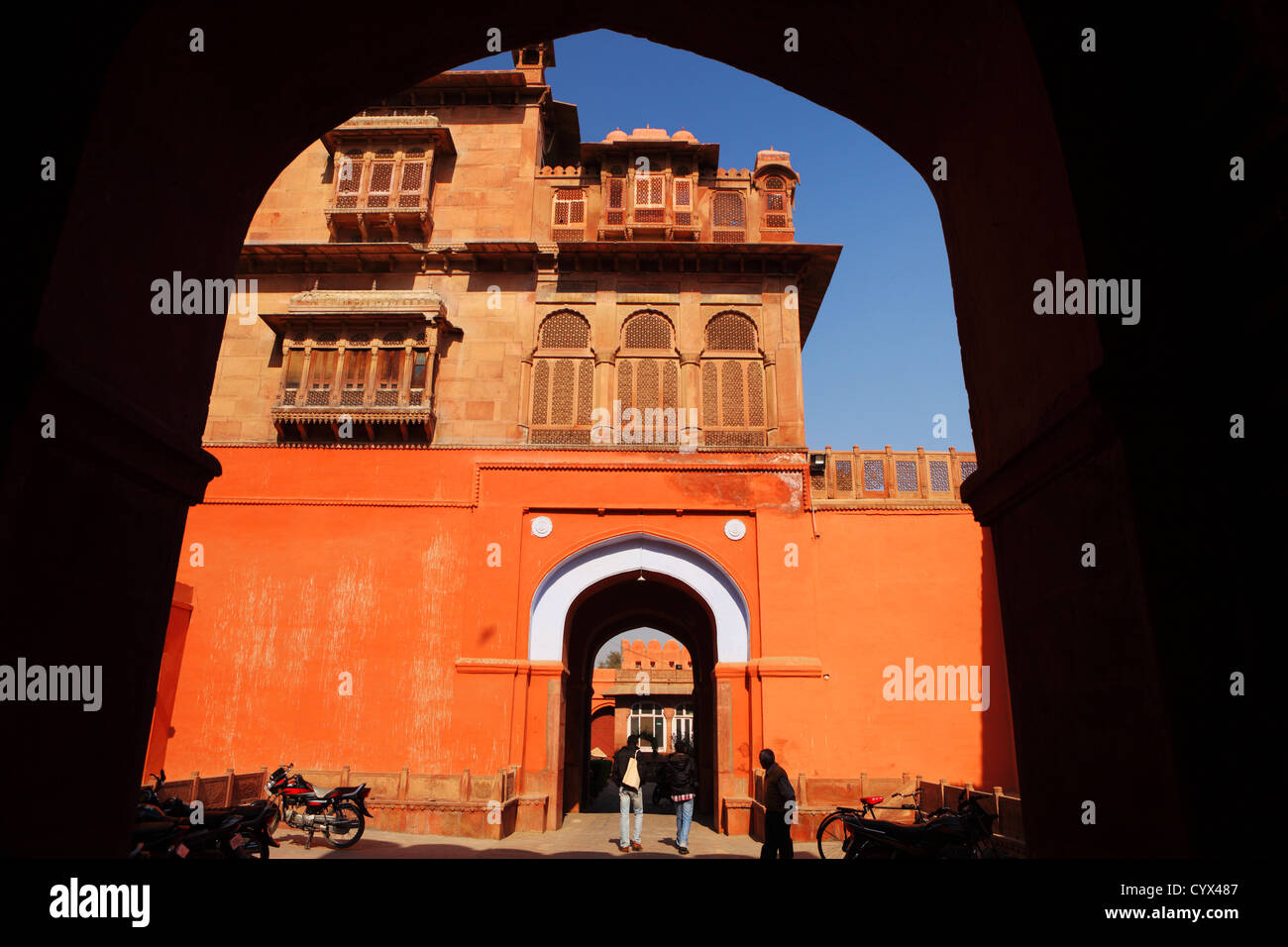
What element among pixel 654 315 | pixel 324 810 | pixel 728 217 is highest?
pixel 728 217

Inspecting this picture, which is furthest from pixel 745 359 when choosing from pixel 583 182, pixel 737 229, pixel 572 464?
pixel 583 182

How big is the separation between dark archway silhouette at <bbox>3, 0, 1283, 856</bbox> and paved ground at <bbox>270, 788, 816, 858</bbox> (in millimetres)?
6734

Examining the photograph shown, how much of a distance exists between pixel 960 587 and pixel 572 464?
7244mm

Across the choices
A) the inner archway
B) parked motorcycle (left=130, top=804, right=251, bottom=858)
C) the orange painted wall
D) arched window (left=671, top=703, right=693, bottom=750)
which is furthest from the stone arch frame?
arched window (left=671, top=703, right=693, bottom=750)

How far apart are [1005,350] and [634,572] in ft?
34.8

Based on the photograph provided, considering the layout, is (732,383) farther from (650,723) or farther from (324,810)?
(650,723)

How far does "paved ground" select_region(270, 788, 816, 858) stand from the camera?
9.80m

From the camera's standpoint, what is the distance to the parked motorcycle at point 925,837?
6.62 metres

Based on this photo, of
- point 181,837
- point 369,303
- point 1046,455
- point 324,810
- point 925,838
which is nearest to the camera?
point 1046,455

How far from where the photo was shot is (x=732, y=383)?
15.4m

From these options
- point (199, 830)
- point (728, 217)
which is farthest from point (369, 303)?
point (199, 830)

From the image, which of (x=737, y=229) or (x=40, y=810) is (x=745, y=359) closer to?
(x=737, y=229)

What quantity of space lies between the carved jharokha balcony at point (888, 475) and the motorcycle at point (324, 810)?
890 centimetres

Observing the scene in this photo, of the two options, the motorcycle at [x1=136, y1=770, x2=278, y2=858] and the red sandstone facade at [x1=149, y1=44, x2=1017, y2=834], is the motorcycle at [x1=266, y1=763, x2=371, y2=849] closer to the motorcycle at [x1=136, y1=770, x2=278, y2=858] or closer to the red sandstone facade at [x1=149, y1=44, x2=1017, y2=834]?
the red sandstone facade at [x1=149, y1=44, x2=1017, y2=834]
